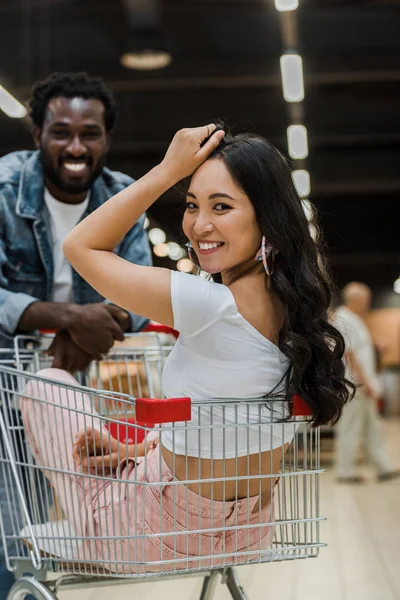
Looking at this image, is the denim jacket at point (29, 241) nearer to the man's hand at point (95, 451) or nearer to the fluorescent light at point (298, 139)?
the man's hand at point (95, 451)

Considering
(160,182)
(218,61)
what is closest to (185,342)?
(160,182)

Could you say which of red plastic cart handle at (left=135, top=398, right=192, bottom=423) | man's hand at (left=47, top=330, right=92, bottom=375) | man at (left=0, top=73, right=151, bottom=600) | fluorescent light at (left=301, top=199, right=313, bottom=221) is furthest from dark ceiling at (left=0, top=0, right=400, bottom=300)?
red plastic cart handle at (left=135, top=398, right=192, bottom=423)

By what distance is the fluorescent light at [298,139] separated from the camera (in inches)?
208

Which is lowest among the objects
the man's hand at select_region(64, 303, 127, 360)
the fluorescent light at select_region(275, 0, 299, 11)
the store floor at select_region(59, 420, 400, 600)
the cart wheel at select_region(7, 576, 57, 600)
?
the store floor at select_region(59, 420, 400, 600)

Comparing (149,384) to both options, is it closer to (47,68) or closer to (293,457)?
(293,457)

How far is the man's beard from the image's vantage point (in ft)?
8.03

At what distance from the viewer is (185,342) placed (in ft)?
5.32

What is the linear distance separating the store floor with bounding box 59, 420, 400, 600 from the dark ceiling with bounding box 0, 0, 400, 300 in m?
1.47

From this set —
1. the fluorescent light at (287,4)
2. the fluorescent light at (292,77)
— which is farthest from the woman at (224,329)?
the fluorescent light at (292,77)

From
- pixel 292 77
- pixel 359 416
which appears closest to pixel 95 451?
pixel 292 77

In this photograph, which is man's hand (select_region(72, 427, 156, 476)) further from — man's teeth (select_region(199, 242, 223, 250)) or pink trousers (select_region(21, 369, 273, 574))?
man's teeth (select_region(199, 242, 223, 250))

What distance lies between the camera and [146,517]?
1.67 metres

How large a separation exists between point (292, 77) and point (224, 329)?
4.46 meters

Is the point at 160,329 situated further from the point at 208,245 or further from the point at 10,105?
the point at 10,105
